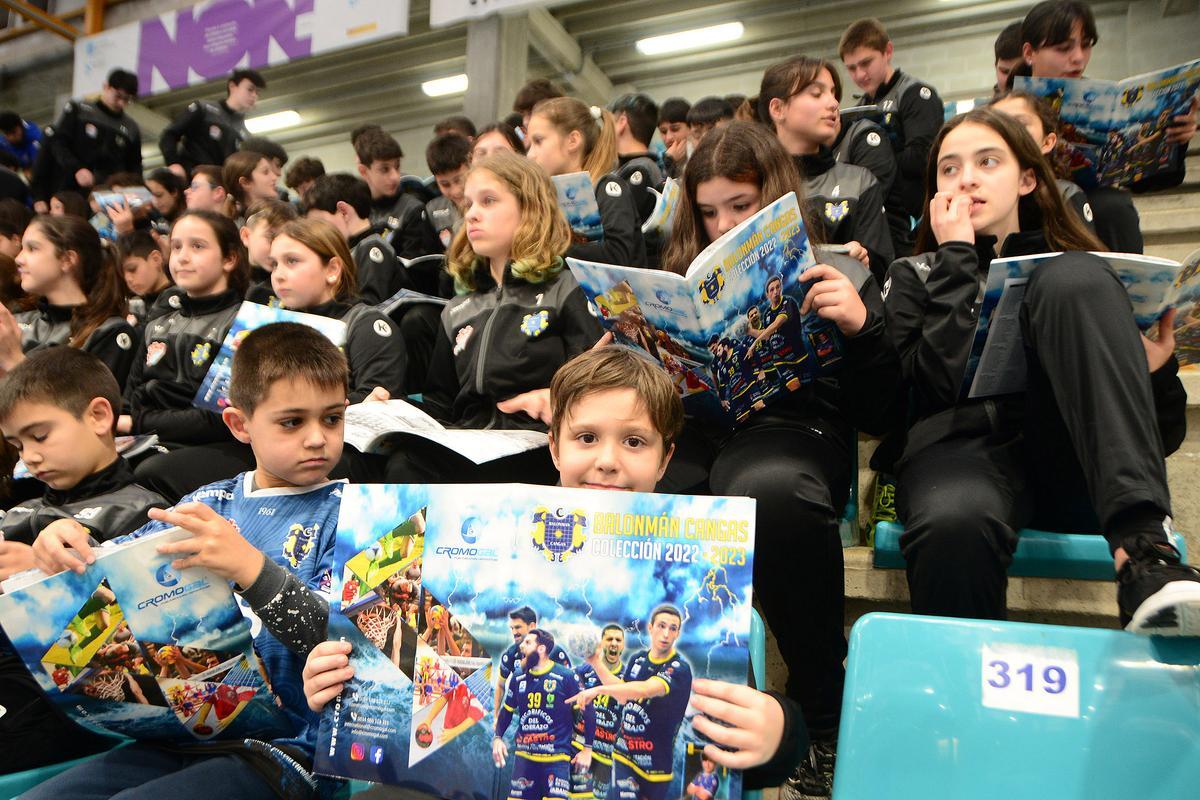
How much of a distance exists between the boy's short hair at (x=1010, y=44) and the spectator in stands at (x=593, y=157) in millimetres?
1436

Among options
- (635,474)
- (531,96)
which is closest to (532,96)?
(531,96)

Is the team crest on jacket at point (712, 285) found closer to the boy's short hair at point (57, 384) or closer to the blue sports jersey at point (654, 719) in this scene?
the blue sports jersey at point (654, 719)

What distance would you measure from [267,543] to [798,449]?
2.96ft

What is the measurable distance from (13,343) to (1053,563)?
9.04 feet

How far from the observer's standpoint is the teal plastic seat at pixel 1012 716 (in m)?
0.82

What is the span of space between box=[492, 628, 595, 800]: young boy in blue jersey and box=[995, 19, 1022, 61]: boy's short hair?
3013 millimetres

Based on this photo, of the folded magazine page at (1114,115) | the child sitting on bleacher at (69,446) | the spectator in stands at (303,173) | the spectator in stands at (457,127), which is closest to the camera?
the child sitting on bleacher at (69,446)

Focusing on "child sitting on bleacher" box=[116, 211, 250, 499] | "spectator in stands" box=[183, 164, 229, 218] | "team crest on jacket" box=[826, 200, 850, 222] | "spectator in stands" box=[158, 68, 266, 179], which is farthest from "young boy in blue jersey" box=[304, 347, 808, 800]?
"spectator in stands" box=[158, 68, 266, 179]

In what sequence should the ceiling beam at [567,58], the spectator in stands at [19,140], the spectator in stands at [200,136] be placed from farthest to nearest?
the spectator in stands at [19,140]
the ceiling beam at [567,58]
the spectator in stands at [200,136]

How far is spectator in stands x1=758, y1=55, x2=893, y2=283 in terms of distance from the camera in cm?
238

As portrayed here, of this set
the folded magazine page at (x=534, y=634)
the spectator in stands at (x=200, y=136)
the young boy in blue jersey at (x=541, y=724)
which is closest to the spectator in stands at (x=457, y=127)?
the spectator in stands at (x=200, y=136)

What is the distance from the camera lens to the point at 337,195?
3.86 metres

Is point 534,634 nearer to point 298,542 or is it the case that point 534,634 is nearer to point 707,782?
point 707,782

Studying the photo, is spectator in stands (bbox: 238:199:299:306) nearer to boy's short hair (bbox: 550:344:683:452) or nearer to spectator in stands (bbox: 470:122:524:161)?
spectator in stands (bbox: 470:122:524:161)
